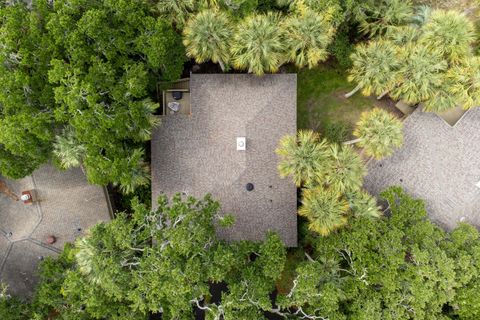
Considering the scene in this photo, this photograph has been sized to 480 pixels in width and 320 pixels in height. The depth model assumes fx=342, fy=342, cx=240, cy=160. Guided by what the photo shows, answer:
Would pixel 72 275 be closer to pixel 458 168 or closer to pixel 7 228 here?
pixel 7 228

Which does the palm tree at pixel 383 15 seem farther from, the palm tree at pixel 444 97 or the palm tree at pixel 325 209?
the palm tree at pixel 325 209

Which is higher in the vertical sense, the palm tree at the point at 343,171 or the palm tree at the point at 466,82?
the palm tree at the point at 466,82

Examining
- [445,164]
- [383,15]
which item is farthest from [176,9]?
[445,164]

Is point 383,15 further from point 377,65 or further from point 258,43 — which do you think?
point 258,43

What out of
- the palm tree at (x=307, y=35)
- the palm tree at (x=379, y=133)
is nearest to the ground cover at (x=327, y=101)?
the palm tree at (x=307, y=35)

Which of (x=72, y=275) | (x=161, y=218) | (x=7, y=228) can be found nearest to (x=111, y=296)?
(x=72, y=275)

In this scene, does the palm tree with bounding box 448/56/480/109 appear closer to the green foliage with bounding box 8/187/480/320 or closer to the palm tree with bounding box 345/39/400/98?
the palm tree with bounding box 345/39/400/98

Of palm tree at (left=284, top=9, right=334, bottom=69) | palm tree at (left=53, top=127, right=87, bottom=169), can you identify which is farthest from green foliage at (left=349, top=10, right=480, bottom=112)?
palm tree at (left=53, top=127, right=87, bottom=169)
